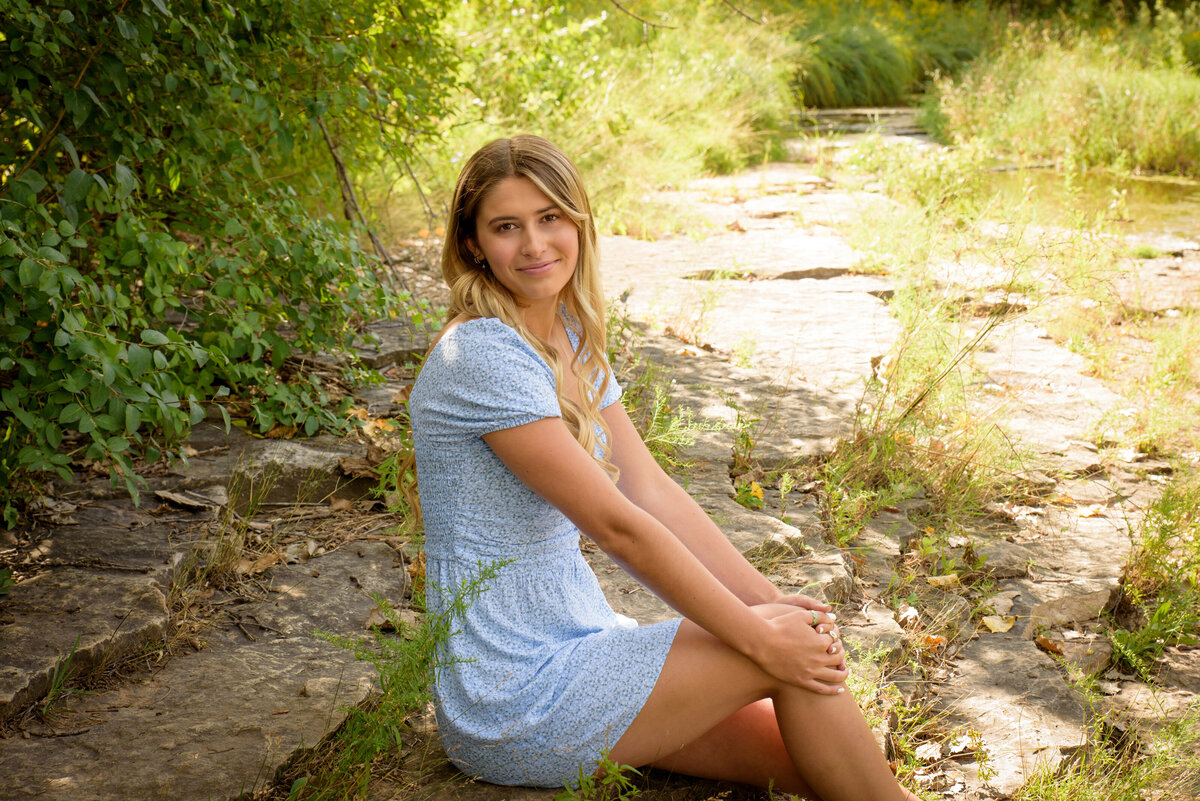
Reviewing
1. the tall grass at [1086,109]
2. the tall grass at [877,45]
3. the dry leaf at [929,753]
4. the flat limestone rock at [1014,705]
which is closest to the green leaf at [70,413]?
the dry leaf at [929,753]

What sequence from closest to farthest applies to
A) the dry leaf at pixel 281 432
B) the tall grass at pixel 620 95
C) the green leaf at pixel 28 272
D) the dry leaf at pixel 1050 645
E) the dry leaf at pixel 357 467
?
the green leaf at pixel 28 272 < the dry leaf at pixel 1050 645 < the dry leaf at pixel 357 467 < the dry leaf at pixel 281 432 < the tall grass at pixel 620 95

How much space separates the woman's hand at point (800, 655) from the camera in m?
1.84

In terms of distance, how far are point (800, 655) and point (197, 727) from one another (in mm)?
→ 1265

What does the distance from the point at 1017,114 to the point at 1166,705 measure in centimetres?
1023

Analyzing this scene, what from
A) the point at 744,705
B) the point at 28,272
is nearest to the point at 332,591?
the point at 28,272

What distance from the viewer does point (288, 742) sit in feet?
6.37

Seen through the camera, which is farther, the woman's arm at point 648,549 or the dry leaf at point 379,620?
the dry leaf at point 379,620

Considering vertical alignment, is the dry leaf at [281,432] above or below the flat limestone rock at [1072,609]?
above

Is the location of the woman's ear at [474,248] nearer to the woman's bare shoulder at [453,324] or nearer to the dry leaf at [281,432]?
the woman's bare shoulder at [453,324]

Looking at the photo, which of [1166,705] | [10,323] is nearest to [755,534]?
[1166,705]

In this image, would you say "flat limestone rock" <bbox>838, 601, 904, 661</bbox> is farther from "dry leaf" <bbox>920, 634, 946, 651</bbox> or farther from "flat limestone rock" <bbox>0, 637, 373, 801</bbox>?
"flat limestone rock" <bbox>0, 637, 373, 801</bbox>

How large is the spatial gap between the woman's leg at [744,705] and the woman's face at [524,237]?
83cm

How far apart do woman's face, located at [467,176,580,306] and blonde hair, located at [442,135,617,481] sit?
0.07 feet

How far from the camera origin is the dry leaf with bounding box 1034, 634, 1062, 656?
284 centimetres
